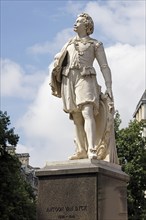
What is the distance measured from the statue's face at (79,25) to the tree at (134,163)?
2482cm

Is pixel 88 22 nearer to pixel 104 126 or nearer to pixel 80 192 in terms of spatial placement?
pixel 104 126

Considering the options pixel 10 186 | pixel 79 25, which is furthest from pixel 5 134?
pixel 79 25

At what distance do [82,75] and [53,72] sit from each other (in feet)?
2.52

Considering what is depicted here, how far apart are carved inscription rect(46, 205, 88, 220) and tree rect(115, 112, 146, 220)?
83.9 ft

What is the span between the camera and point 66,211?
1134cm

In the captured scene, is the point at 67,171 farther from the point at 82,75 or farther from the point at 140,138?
the point at 140,138

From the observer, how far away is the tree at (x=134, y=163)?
37562 mm

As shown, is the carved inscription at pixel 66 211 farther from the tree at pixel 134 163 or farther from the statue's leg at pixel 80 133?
the tree at pixel 134 163

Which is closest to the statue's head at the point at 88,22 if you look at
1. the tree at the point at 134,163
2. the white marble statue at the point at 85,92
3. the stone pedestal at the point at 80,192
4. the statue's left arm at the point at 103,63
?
the white marble statue at the point at 85,92

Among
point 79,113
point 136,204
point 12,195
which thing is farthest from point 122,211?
point 136,204

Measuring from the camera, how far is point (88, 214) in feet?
36.5

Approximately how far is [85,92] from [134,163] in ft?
90.5

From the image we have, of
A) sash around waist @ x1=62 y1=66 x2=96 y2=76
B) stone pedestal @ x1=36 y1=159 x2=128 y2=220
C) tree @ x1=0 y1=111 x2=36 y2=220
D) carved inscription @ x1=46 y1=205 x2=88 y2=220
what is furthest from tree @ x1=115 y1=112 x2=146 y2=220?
carved inscription @ x1=46 y1=205 x2=88 y2=220

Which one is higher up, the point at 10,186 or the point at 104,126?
the point at 10,186
